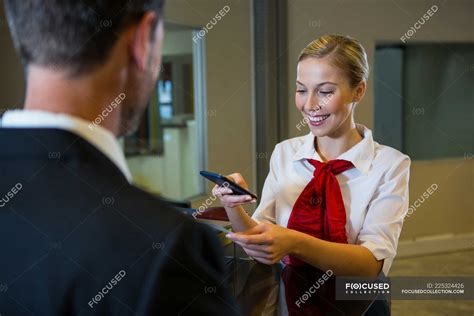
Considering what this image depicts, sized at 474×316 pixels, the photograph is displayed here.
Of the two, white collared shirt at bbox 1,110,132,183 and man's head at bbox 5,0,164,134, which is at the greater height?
man's head at bbox 5,0,164,134

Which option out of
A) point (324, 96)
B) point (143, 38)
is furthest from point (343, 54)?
point (143, 38)

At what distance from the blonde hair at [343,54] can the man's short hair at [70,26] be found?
24.7 inches

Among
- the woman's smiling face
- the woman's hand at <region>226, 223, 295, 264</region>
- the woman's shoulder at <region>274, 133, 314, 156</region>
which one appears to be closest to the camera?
the woman's hand at <region>226, 223, 295, 264</region>

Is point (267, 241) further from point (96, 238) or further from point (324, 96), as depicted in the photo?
point (96, 238)

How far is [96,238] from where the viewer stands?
0.55 m

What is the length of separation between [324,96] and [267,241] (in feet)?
1.11

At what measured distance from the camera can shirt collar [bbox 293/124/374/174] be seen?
48.6 inches

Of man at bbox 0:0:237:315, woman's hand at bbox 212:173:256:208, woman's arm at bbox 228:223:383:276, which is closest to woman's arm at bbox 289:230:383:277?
woman's arm at bbox 228:223:383:276

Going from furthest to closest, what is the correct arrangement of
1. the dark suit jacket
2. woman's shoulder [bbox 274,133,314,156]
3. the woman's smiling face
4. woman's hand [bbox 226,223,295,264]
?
1. woman's shoulder [bbox 274,133,314,156]
2. the woman's smiling face
3. woman's hand [bbox 226,223,295,264]
4. the dark suit jacket

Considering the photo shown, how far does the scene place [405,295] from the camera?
154 centimetres

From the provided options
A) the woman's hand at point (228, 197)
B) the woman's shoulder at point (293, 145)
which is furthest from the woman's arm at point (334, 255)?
the woman's shoulder at point (293, 145)

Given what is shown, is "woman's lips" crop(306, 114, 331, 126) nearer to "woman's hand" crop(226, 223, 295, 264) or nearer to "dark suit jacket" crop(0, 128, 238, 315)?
"woman's hand" crop(226, 223, 295, 264)

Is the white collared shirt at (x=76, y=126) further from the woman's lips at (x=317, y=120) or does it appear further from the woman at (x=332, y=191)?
the woman's lips at (x=317, y=120)

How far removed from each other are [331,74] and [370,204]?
11.2 inches
